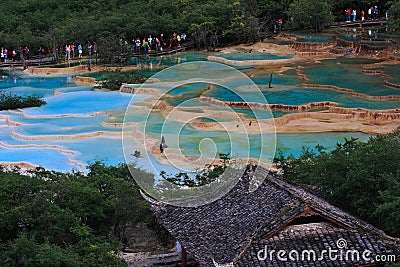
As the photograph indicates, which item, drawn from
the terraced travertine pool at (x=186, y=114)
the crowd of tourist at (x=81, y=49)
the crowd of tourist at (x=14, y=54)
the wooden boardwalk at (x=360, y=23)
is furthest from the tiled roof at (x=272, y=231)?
the wooden boardwalk at (x=360, y=23)

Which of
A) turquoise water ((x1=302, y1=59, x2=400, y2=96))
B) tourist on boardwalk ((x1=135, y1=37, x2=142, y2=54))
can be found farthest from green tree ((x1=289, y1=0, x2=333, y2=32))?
tourist on boardwalk ((x1=135, y1=37, x2=142, y2=54))

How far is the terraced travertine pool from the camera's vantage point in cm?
2205

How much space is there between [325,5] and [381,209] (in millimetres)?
33979

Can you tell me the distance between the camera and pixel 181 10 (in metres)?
47.5

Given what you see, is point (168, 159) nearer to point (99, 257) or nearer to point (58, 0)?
point (99, 257)

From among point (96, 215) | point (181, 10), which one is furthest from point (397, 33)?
point (96, 215)

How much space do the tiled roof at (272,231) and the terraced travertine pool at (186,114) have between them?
9.42 metres

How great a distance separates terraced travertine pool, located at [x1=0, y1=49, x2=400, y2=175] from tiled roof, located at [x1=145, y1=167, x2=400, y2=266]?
9.42 metres

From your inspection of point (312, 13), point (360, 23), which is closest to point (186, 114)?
Result: point (312, 13)

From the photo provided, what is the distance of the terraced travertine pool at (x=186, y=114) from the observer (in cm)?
2205

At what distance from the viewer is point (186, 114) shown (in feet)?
85.8

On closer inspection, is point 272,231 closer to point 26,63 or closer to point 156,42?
point 26,63

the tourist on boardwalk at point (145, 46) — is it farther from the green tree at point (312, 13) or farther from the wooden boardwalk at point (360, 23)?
the wooden boardwalk at point (360, 23)

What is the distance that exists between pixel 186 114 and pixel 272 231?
1690cm
